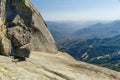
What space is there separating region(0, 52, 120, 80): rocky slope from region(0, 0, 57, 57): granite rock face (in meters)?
2.51

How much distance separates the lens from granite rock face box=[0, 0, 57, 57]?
46747 mm

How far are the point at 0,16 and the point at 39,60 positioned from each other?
10.3 metres

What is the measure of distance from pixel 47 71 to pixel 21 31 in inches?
343

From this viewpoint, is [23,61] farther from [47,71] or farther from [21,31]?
[21,31]

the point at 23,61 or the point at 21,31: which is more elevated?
the point at 21,31

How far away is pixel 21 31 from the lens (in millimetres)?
48500

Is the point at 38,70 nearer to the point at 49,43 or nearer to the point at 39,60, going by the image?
the point at 39,60

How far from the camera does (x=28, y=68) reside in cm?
4275

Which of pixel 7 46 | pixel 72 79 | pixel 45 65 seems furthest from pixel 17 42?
pixel 72 79

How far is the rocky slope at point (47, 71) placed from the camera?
37906 mm

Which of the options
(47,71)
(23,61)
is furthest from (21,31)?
(47,71)

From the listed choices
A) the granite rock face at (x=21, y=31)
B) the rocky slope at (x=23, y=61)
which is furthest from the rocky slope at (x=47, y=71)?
the granite rock face at (x=21, y=31)

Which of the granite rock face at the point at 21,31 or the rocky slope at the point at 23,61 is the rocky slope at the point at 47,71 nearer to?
the rocky slope at the point at 23,61

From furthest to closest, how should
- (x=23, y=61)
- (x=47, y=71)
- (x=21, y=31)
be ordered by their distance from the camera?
(x=21, y=31)
(x=23, y=61)
(x=47, y=71)
